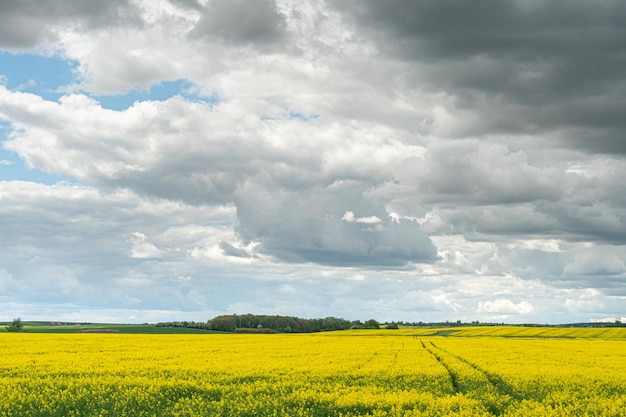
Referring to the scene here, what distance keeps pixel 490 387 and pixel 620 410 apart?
19.5ft

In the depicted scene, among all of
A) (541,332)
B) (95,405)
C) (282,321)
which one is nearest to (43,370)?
(95,405)

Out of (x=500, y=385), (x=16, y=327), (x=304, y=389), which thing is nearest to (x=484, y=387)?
(x=500, y=385)

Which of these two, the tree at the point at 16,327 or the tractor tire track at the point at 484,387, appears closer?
the tractor tire track at the point at 484,387

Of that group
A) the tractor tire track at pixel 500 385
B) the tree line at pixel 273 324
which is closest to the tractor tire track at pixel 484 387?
the tractor tire track at pixel 500 385

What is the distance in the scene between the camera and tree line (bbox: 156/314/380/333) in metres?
158

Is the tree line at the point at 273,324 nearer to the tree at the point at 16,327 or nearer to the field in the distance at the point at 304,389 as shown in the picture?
the tree at the point at 16,327

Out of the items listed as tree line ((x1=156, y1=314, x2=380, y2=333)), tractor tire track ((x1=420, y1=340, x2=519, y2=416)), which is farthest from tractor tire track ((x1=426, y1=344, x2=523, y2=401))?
tree line ((x1=156, y1=314, x2=380, y2=333))

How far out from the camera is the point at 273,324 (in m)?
168

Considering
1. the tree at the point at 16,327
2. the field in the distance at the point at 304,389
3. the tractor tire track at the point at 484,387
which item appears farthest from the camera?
the tree at the point at 16,327

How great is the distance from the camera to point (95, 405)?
24141 mm

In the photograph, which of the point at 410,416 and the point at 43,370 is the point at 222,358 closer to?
the point at 43,370

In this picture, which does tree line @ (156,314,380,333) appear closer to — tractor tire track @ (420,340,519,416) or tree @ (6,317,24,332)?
tree @ (6,317,24,332)

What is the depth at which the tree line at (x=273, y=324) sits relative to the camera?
6206 inches

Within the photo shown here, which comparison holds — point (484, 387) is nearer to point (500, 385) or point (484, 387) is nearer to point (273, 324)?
point (500, 385)
